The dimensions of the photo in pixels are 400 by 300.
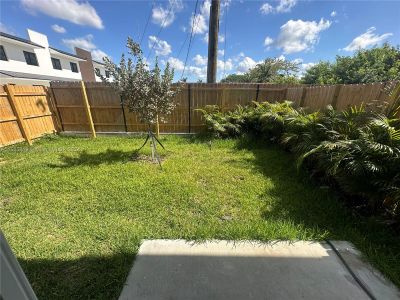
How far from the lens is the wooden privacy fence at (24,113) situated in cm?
610

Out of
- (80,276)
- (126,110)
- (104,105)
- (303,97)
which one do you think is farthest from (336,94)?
(104,105)

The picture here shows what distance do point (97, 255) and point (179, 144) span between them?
4.75m

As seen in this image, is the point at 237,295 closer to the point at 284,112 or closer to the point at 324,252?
the point at 324,252

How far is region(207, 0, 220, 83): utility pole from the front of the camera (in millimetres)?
6961

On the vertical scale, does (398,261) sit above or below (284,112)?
below

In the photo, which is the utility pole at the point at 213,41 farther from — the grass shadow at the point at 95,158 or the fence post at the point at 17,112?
the fence post at the point at 17,112

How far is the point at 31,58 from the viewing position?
1819 centimetres

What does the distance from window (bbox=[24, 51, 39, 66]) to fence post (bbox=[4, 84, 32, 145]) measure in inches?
629

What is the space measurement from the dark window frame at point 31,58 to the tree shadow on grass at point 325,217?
2262 cm

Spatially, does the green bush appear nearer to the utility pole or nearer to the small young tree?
the small young tree

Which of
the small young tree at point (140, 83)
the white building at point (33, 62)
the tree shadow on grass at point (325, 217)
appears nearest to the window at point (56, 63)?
the white building at point (33, 62)

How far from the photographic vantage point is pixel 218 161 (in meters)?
5.22

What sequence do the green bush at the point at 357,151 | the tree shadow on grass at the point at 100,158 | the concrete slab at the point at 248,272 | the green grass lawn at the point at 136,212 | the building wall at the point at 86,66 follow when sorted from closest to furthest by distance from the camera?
1. the concrete slab at the point at 248,272
2. the green grass lawn at the point at 136,212
3. the green bush at the point at 357,151
4. the tree shadow on grass at the point at 100,158
5. the building wall at the point at 86,66

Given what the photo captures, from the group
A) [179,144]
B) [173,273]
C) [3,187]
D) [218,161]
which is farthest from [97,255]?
Answer: [179,144]
